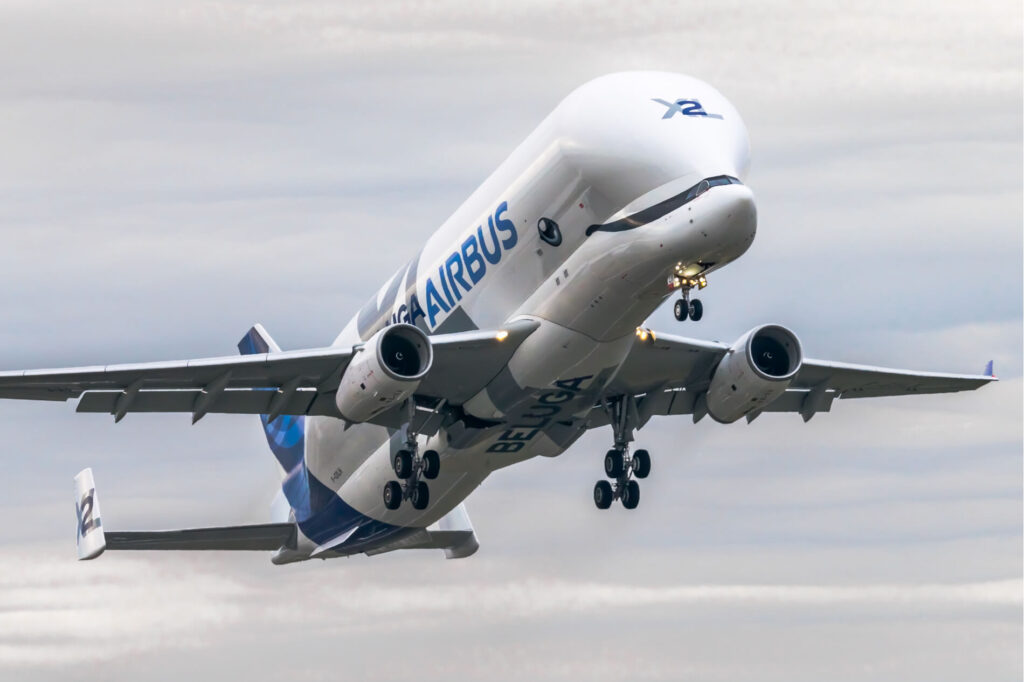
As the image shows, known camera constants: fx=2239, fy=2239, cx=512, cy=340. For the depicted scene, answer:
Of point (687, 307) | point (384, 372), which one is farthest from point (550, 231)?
point (384, 372)

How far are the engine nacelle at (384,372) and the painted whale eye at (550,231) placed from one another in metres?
3.45

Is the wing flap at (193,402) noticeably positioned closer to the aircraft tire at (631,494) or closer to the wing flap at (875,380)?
the aircraft tire at (631,494)

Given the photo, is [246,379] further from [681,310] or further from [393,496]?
[681,310]

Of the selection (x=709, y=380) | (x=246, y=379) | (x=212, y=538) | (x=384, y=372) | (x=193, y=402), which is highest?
(x=709, y=380)

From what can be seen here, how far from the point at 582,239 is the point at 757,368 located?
7413mm

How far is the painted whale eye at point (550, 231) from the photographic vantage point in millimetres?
48250

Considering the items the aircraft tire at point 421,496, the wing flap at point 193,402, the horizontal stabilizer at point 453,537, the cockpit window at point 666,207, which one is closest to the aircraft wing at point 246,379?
the wing flap at point 193,402

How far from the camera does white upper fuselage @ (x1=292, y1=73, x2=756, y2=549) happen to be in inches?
1843

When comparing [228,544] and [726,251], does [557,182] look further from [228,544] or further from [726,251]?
[228,544]

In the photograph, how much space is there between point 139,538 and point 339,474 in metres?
5.64

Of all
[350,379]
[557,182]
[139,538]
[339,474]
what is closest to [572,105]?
[557,182]

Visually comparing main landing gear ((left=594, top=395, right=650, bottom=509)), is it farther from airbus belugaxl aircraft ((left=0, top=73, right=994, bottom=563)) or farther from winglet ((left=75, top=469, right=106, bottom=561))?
winglet ((left=75, top=469, right=106, bottom=561))

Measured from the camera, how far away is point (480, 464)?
54594 millimetres

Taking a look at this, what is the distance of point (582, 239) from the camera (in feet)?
157
